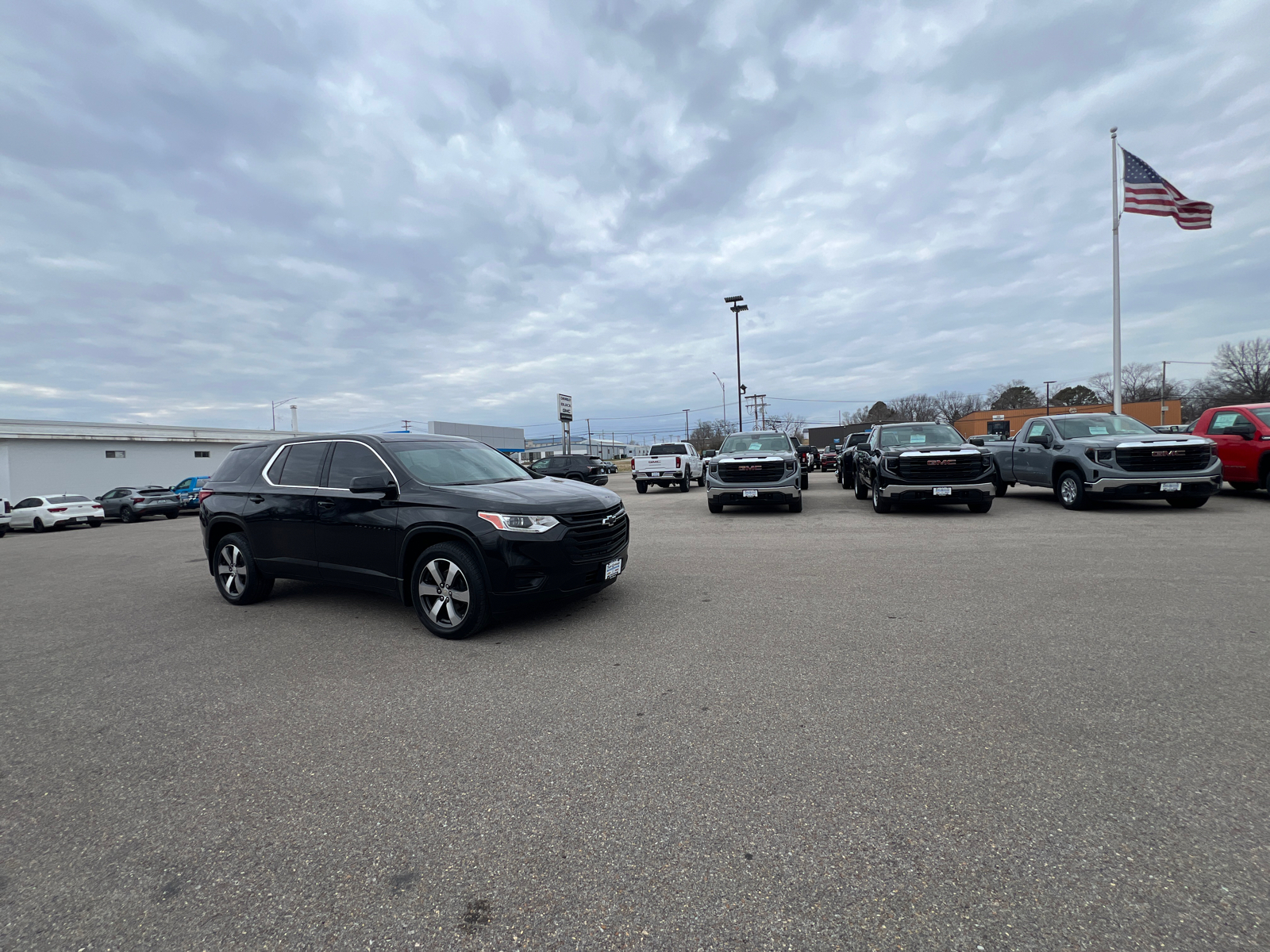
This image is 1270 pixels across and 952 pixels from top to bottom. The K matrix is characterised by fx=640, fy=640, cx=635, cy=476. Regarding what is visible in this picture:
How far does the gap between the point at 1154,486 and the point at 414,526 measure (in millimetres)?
11950

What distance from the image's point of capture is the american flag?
17531 millimetres

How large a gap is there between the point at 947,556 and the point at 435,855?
23.1 ft

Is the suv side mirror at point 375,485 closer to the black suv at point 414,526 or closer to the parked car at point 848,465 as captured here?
the black suv at point 414,526

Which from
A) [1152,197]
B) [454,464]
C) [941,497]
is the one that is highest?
[1152,197]

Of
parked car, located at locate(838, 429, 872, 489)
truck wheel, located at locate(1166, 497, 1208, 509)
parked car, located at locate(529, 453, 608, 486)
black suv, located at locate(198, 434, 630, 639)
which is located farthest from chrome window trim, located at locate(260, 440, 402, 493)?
parked car, located at locate(529, 453, 608, 486)

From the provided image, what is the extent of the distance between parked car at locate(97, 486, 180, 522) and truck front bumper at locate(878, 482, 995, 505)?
2651 cm

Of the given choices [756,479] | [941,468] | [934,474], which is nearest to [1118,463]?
[941,468]

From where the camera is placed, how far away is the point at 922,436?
13.0m

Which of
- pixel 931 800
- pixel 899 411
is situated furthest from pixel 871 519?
pixel 899 411

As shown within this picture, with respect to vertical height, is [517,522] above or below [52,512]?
above

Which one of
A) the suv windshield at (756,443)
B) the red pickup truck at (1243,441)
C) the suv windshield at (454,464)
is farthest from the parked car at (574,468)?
the red pickup truck at (1243,441)

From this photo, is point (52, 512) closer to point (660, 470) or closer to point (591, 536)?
point (660, 470)

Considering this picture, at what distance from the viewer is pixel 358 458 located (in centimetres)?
588

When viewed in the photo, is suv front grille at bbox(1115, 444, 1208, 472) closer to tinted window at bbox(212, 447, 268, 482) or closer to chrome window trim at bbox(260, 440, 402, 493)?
chrome window trim at bbox(260, 440, 402, 493)
